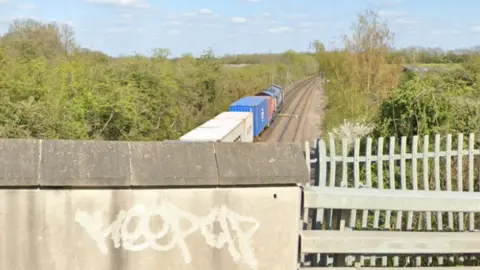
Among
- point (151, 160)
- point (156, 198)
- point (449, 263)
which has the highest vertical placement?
point (151, 160)

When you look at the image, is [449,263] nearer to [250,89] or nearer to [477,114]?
[477,114]

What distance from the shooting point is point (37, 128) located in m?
20.2

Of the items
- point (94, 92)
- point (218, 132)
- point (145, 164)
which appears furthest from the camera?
point (94, 92)

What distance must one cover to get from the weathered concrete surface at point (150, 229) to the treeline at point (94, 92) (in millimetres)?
16745

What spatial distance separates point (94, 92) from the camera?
87.4 ft

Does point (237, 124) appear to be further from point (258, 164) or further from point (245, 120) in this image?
point (258, 164)

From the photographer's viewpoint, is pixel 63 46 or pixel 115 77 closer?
pixel 115 77

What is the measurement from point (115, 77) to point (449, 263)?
90.3 feet

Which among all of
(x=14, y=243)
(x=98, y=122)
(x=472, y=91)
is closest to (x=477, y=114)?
(x=472, y=91)

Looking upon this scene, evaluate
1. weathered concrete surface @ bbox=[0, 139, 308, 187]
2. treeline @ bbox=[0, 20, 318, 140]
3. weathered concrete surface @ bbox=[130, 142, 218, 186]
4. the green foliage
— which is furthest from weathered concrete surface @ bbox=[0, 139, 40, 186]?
treeline @ bbox=[0, 20, 318, 140]

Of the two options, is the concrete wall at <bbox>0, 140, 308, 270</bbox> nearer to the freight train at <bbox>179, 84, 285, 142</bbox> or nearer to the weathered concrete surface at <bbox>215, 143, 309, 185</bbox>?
the weathered concrete surface at <bbox>215, 143, 309, 185</bbox>

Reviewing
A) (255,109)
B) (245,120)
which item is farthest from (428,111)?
(255,109)

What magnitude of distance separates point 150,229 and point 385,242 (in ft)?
6.40

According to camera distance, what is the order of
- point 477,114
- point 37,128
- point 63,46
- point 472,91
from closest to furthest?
point 477,114, point 472,91, point 37,128, point 63,46
